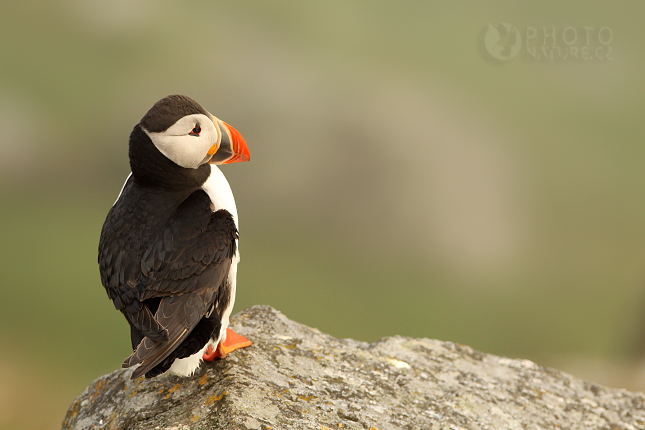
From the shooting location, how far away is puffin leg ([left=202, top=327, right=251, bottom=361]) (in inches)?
133

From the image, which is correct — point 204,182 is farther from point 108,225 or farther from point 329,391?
point 329,391

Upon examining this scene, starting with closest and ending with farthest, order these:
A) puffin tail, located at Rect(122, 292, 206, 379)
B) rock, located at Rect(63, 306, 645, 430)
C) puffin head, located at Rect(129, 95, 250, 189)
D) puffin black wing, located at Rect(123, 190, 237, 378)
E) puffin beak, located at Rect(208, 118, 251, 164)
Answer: puffin tail, located at Rect(122, 292, 206, 379) → puffin black wing, located at Rect(123, 190, 237, 378) → rock, located at Rect(63, 306, 645, 430) → puffin head, located at Rect(129, 95, 250, 189) → puffin beak, located at Rect(208, 118, 251, 164)

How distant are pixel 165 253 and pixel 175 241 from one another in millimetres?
89

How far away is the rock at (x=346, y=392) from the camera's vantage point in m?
3.00

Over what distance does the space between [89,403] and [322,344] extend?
5.24 ft

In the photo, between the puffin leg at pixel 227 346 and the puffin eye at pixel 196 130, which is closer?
the puffin eye at pixel 196 130

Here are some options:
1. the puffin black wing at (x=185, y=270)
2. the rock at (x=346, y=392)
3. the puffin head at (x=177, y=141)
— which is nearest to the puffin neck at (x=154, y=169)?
the puffin head at (x=177, y=141)

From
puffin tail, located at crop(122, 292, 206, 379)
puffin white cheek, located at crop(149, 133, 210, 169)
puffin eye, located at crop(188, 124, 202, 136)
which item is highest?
puffin eye, located at crop(188, 124, 202, 136)

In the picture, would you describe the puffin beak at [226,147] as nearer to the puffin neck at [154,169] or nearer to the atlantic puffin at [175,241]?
the atlantic puffin at [175,241]

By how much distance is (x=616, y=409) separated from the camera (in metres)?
4.21

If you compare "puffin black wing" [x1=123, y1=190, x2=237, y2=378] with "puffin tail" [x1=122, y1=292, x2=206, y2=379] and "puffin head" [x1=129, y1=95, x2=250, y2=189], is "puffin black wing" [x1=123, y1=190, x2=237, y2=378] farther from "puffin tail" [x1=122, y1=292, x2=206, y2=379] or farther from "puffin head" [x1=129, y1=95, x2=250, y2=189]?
"puffin head" [x1=129, y1=95, x2=250, y2=189]

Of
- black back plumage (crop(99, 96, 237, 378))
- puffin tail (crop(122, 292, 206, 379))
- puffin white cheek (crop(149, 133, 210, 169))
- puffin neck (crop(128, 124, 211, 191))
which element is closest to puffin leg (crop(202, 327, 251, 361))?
black back plumage (crop(99, 96, 237, 378))

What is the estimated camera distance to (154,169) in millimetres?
3232

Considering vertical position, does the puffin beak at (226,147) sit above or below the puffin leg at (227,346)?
above
